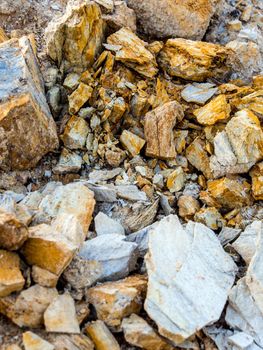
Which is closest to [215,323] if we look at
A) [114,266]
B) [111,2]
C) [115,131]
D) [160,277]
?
[160,277]

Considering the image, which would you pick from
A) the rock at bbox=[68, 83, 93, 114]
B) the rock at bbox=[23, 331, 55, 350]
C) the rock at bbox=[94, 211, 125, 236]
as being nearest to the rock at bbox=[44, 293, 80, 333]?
the rock at bbox=[23, 331, 55, 350]

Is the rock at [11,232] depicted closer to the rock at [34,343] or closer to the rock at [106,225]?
the rock at [34,343]

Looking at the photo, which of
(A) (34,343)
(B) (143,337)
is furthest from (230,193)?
(A) (34,343)

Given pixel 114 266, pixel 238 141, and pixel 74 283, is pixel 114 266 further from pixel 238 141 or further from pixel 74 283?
pixel 238 141

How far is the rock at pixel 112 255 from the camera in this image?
4.48 metres

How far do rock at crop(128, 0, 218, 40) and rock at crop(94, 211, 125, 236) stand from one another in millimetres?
3701

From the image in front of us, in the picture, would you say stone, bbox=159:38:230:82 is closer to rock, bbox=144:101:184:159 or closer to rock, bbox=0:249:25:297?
rock, bbox=144:101:184:159

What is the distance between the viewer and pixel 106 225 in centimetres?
524

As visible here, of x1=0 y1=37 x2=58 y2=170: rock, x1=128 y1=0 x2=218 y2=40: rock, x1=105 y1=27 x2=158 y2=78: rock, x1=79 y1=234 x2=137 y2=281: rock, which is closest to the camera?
x1=79 y1=234 x2=137 y2=281: rock

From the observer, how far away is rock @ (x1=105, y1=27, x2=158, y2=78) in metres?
6.52

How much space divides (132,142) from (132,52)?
58.0 inches

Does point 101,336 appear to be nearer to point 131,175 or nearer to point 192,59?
point 131,175

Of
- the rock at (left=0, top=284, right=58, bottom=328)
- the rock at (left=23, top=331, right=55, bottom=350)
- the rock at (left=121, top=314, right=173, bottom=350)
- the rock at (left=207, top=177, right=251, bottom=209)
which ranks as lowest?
the rock at (left=207, top=177, right=251, bottom=209)

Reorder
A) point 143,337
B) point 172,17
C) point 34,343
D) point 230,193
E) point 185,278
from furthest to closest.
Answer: point 172,17, point 230,193, point 185,278, point 143,337, point 34,343
